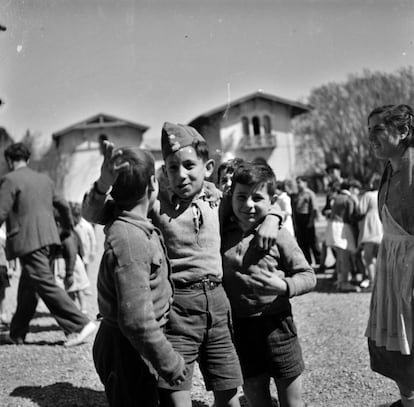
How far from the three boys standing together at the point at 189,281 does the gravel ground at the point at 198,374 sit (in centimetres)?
94

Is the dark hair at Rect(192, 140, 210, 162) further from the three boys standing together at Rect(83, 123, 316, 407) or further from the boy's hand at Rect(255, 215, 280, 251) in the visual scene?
the boy's hand at Rect(255, 215, 280, 251)

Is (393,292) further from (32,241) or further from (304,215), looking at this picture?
(304,215)

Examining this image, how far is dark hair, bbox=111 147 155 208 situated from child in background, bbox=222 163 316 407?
22.0 inches

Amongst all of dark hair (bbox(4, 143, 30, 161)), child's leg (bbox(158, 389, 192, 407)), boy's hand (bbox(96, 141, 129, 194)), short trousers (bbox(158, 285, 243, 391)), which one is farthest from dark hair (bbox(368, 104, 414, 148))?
dark hair (bbox(4, 143, 30, 161))

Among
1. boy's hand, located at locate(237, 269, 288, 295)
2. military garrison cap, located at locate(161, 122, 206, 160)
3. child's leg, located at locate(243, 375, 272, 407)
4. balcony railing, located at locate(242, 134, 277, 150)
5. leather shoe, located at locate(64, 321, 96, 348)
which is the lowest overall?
leather shoe, located at locate(64, 321, 96, 348)

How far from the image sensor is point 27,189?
4.78 metres

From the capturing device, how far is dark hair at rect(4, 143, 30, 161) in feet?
16.1

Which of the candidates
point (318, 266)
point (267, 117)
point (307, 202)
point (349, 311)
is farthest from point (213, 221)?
point (267, 117)

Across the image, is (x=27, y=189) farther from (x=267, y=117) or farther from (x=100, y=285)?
(x=267, y=117)

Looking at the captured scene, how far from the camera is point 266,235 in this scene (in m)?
2.39

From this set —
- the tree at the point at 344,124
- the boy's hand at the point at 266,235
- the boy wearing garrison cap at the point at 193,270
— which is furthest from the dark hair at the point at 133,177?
the tree at the point at 344,124

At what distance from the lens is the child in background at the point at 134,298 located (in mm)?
1904

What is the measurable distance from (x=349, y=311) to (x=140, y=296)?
4.49m

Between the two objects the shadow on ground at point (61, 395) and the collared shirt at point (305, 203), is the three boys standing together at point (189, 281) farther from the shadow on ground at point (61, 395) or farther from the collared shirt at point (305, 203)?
the collared shirt at point (305, 203)
